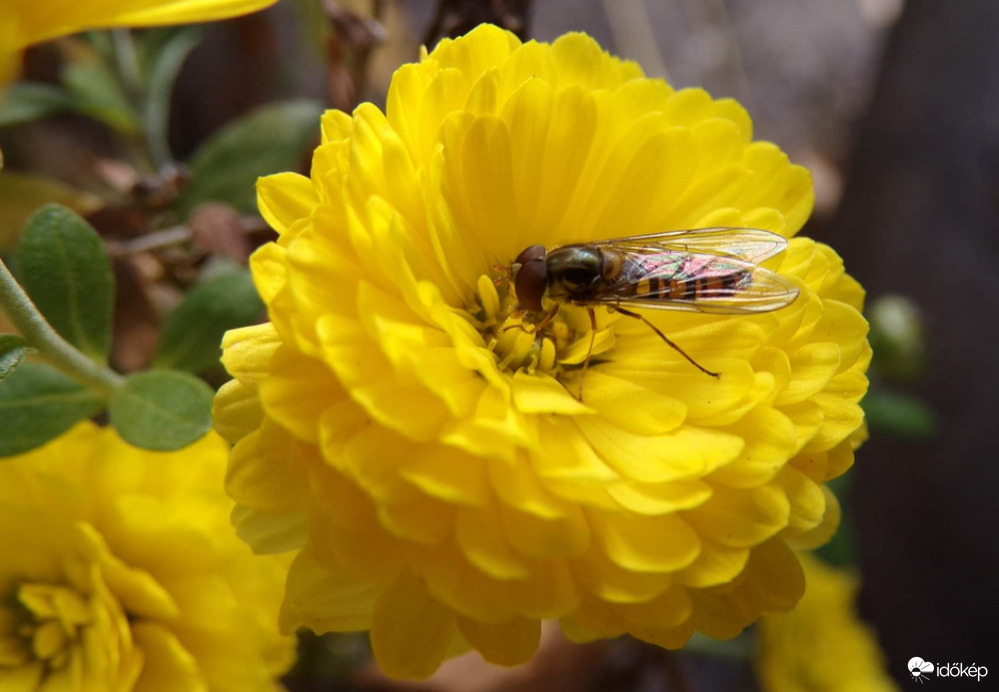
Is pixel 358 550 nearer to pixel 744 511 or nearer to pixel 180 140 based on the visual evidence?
pixel 744 511

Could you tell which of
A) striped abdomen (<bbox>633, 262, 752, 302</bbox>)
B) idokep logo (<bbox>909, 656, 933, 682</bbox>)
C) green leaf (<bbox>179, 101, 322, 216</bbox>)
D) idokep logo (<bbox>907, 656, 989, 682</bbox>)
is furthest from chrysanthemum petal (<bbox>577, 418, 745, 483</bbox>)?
idokep logo (<bbox>907, 656, 989, 682</bbox>)

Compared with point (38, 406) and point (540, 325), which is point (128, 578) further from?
point (540, 325)

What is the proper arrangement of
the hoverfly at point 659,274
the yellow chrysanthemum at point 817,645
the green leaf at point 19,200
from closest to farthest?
the hoverfly at point 659,274, the green leaf at point 19,200, the yellow chrysanthemum at point 817,645

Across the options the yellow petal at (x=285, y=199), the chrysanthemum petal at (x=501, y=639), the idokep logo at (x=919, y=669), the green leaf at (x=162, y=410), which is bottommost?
the idokep logo at (x=919, y=669)

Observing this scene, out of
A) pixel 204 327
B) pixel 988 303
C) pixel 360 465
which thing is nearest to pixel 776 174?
pixel 360 465

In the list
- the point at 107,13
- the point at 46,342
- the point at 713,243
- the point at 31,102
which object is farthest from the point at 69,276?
the point at 713,243

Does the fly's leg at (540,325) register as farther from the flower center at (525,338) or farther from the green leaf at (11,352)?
the green leaf at (11,352)

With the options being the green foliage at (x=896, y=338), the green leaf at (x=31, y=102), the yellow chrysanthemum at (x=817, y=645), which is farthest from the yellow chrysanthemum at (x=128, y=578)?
the green foliage at (x=896, y=338)
